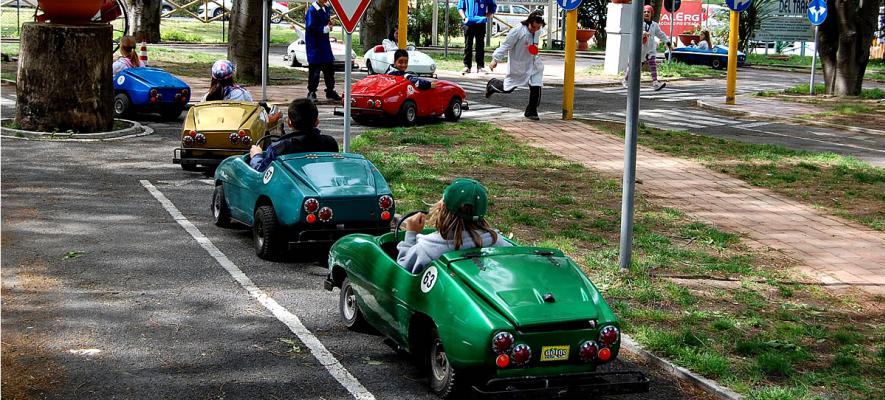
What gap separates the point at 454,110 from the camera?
747 inches

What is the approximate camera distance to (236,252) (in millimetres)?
9789

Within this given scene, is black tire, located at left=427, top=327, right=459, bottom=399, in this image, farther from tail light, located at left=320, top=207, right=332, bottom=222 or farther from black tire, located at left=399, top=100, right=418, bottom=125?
black tire, located at left=399, top=100, right=418, bottom=125

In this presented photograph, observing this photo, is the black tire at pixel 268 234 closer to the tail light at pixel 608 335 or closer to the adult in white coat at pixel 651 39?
the tail light at pixel 608 335

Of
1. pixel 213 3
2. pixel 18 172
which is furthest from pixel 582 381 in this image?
pixel 213 3

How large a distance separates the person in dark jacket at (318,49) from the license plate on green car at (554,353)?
15257 mm

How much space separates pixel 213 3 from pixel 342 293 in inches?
1760

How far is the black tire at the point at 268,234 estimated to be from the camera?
938 centimetres

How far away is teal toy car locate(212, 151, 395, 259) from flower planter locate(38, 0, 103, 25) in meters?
7.73

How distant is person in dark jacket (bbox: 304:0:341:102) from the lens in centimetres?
2088

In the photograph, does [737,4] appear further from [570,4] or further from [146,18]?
[146,18]

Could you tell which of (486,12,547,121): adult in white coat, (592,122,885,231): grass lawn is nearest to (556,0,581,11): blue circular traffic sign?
(486,12,547,121): adult in white coat

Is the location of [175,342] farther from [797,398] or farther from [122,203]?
[122,203]

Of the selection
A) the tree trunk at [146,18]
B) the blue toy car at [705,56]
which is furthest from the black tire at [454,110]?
the tree trunk at [146,18]

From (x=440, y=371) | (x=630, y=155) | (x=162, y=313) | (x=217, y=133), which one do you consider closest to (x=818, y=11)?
(x=217, y=133)
